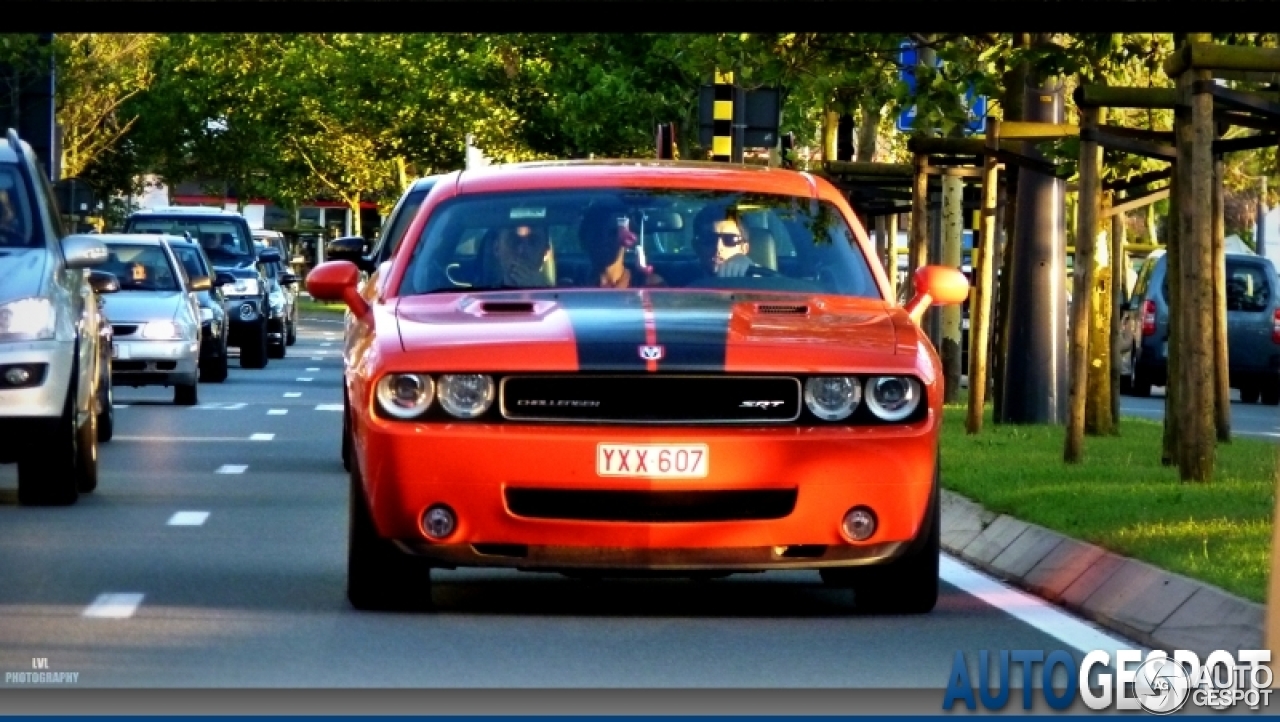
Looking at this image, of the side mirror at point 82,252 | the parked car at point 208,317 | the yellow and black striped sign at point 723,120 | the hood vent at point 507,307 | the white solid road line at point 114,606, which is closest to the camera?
the white solid road line at point 114,606

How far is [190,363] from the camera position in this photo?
27.6 metres

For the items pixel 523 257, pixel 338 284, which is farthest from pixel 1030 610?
pixel 338 284

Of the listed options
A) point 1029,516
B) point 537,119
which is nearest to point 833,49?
point 1029,516

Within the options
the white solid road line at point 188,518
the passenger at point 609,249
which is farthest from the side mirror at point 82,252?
the passenger at point 609,249

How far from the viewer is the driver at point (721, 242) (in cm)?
1170

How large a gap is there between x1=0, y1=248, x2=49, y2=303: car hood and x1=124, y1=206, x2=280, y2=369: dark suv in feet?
68.5

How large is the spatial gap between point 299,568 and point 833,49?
31.8ft

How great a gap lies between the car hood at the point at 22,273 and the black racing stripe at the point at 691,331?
501 centimetres

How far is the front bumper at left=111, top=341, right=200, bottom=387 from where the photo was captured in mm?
27469

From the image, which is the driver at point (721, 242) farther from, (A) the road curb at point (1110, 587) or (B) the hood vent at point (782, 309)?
(A) the road curb at point (1110, 587)

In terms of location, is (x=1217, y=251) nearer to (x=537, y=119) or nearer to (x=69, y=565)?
(x=69, y=565)

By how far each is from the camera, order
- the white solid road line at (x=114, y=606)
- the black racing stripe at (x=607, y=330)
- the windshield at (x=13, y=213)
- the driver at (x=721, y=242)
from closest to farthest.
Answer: the black racing stripe at (x=607, y=330), the white solid road line at (x=114, y=606), the driver at (x=721, y=242), the windshield at (x=13, y=213)

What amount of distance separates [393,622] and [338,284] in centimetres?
190

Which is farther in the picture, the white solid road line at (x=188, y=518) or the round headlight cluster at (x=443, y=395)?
the white solid road line at (x=188, y=518)
